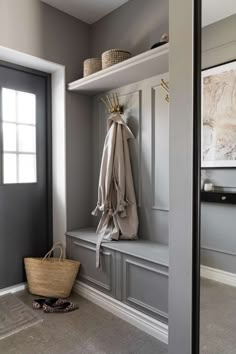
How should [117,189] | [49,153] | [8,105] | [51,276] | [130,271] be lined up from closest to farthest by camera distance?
[130,271], [117,189], [51,276], [8,105], [49,153]

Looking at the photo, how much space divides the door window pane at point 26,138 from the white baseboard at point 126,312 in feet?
4.63

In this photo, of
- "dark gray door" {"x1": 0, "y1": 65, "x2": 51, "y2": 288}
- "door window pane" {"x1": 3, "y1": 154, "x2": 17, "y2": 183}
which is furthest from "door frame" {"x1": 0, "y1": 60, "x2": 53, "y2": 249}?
"door window pane" {"x1": 3, "y1": 154, "x2": 17, "y2": 183}

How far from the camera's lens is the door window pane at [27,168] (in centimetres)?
263

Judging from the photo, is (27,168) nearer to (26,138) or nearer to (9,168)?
(9,168)

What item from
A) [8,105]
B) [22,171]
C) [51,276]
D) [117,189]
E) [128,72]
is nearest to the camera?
[128,72]

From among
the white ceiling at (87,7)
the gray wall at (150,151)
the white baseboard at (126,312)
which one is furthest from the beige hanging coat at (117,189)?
the white ceiling at (87,7)

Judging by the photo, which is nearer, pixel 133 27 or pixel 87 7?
pixel 133 27

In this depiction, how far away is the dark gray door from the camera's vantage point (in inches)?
98.5

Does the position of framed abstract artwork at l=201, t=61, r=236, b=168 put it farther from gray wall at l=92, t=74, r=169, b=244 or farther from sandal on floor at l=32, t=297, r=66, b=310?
sandal on floor at l=32, t=297, r=66, b=310

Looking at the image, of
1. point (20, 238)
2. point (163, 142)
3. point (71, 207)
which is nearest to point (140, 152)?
point (163, 142)

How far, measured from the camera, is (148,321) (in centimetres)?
191

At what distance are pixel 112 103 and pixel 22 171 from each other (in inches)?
44.0

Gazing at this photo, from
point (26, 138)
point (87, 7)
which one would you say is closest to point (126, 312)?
point (26, 138)

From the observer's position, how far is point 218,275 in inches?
47.4
